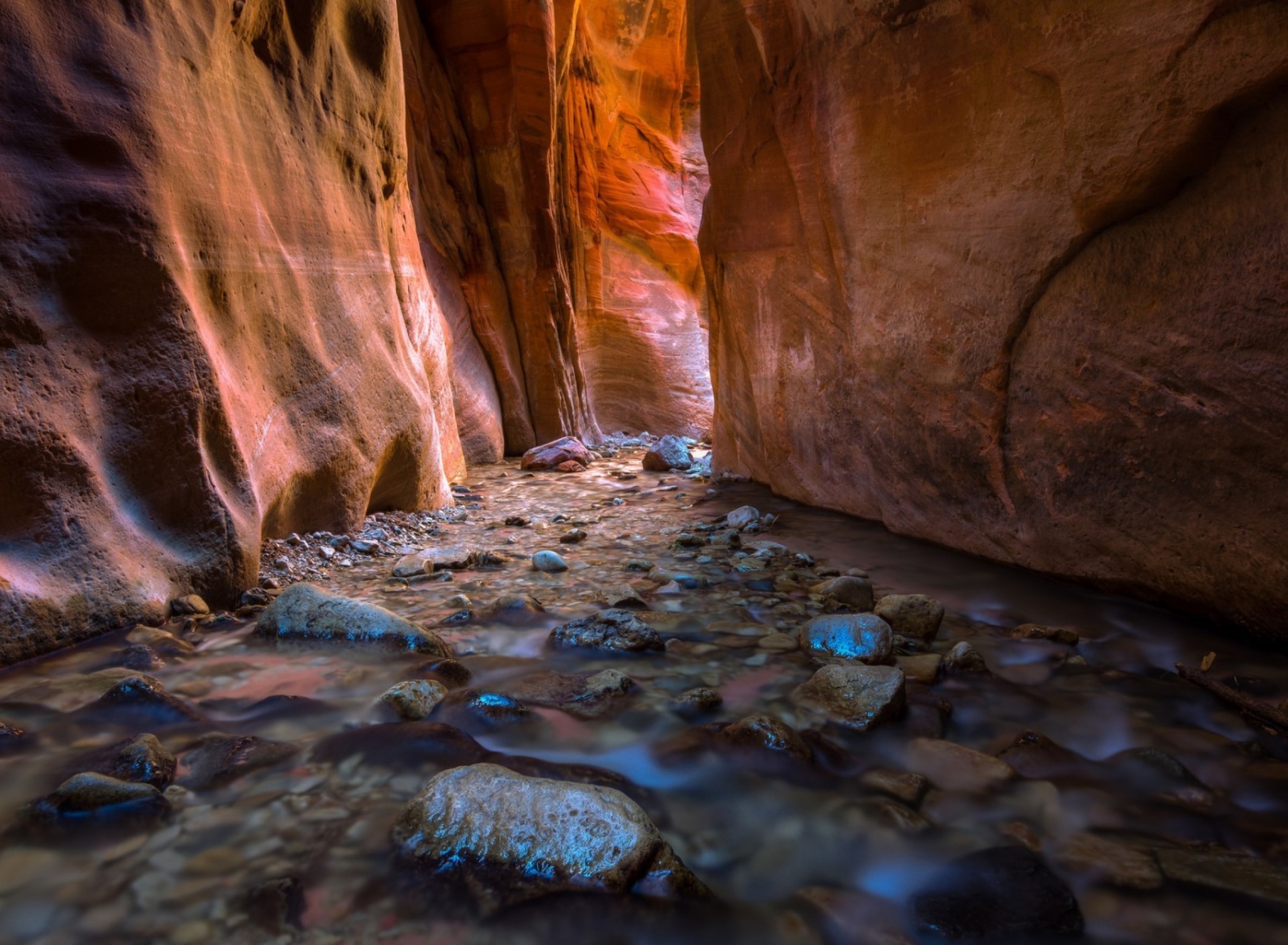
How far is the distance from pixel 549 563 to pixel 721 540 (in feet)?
3.33

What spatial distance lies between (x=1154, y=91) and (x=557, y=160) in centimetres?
888

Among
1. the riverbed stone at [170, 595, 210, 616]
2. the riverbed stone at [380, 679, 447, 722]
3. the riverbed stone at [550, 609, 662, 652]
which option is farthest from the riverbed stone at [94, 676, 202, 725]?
the riverbed stone at [550, 609, 662, 652]

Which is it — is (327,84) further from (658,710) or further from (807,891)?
(807,891)

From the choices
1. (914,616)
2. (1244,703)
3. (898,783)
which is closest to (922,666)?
(914,616)

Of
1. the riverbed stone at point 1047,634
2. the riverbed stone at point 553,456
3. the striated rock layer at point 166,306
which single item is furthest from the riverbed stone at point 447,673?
the riverbed stone at point 553,456

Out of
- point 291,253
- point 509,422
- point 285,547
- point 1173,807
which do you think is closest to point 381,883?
point 1173,807

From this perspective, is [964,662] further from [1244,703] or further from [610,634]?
[610,634]

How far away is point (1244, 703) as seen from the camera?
1.98 meters

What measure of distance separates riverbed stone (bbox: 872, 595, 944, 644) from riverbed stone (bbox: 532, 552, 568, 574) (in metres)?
1.48

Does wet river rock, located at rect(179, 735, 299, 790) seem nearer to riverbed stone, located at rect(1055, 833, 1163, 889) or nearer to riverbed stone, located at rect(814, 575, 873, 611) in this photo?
riverbed stone, located at rect(1055, 833, 1163, 889)

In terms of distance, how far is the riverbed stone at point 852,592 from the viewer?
2.92 m

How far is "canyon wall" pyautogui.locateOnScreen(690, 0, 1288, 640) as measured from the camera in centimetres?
222

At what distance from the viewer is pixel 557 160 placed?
10242 mm

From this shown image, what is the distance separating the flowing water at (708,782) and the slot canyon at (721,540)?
0.01 metres
